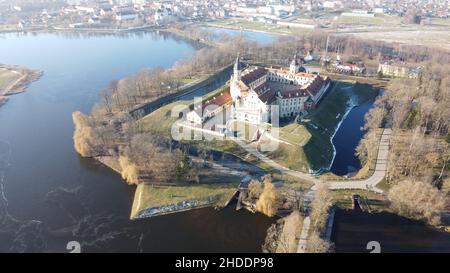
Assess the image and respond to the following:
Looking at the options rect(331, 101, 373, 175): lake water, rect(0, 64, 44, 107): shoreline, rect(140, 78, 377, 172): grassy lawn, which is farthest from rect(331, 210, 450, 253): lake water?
rect(0, 64, 44, 107): shoreline

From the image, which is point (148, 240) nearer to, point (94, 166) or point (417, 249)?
point (94, 166)

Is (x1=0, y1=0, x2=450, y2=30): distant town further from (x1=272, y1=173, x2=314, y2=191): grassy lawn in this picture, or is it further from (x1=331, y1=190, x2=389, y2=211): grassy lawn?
(x1=331, y1=190, x2=389, y2=211): grassy lawn

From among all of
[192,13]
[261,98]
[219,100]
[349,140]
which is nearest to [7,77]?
[219,100]

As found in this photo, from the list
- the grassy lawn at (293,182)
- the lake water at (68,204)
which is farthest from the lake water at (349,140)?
the lake water at (68,204)

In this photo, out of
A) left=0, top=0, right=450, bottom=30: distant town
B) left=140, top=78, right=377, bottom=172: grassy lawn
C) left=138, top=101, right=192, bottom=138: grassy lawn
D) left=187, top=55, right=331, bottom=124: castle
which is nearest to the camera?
left=140, top=78, right=377, bottom=172: grassy lawn

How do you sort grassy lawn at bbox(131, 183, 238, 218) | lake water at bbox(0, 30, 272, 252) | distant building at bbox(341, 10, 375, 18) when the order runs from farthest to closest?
distant building at bbox(341, 10, 375, 18), grassy lawn at bbox(131, 183, 238, 218), lake water at bbox(0, 30, 272, 252)

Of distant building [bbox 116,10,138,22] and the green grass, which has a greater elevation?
distant building [bbox 116,10,138,22]

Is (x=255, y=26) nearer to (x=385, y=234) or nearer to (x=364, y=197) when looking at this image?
(x=364, y=197)
